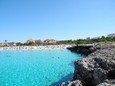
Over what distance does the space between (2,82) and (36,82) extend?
143 inches

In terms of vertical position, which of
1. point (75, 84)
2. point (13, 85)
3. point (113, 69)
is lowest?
point (13, 85)

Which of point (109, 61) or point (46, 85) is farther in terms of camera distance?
point (46, 85)

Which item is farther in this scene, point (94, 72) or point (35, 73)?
point (35, 73)

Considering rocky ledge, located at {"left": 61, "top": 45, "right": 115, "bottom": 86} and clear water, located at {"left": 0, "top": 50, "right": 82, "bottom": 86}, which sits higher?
rocky ledge, located at {"left": 61, "top": 45, "right": 115, "bottom": 86}

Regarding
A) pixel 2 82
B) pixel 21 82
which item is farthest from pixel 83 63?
pixel 2 82

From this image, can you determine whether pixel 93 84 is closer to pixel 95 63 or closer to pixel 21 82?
pixel 95 63

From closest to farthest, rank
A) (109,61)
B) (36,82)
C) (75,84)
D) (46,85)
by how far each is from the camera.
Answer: (75,84) < (109,61) < (46,85) < (36,82)

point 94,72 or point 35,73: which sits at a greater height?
point 94,72

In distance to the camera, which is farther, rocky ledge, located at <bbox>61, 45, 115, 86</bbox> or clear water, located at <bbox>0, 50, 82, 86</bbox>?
clear water, located at <bbox>0, 50, 82, 86</bbox>

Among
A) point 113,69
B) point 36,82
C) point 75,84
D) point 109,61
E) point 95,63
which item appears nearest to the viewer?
point 75,84

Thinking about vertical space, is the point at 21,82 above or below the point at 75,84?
below

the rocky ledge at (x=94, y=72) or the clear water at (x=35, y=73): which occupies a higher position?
the rocky ledge at (x=94, y=72)

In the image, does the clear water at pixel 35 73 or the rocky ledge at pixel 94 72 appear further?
the clear water at pixel 35 73

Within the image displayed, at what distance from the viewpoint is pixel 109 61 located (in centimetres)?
1394
